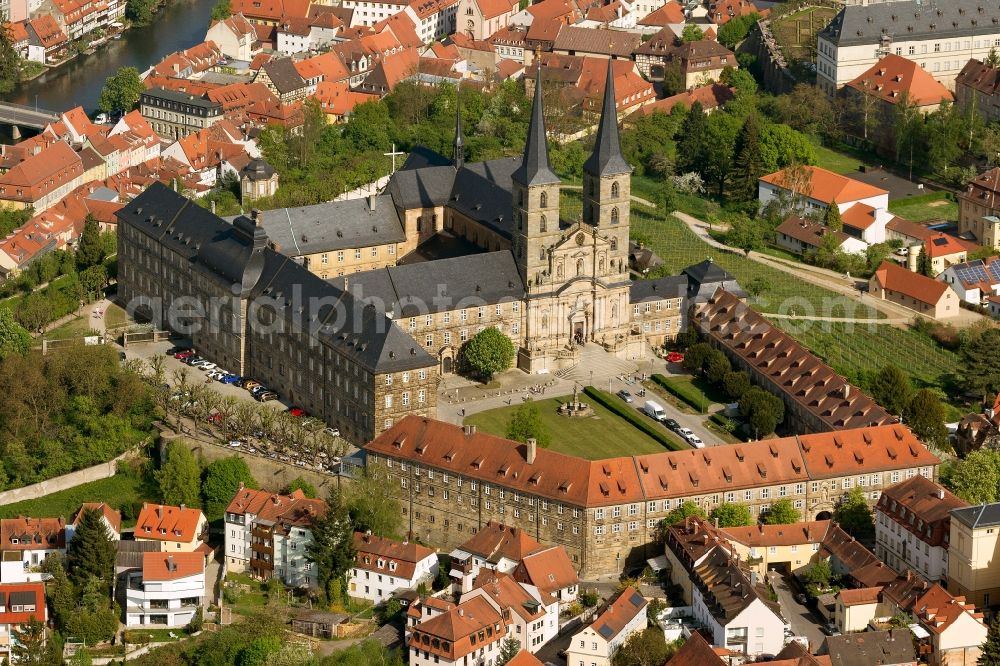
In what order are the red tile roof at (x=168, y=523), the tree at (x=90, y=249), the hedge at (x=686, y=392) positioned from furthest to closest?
the tree at (x=90, y=249)
the hedge at (x=686, y=392)
the red tile roof at (x=168, y=523)

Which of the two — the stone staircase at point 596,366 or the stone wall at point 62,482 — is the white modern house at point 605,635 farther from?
the stone wall at point 62,482

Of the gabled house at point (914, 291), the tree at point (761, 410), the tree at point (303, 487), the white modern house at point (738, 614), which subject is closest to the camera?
the white modern house at point (738, 614)

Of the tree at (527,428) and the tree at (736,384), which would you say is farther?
the tree at (736,384)

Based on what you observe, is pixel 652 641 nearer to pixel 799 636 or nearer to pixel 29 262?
pixel 799 636

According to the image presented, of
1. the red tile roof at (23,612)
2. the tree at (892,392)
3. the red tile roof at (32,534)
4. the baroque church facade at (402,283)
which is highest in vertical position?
the baroque church facade at (402,283)

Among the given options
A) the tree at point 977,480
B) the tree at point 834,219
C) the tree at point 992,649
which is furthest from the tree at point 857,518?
the tree at point 834,219

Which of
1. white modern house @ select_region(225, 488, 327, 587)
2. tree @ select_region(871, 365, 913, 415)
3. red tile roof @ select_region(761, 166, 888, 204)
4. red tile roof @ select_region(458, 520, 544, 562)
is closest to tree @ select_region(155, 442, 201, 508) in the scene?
white modern house @ select_region(225, 488, 327, 587)

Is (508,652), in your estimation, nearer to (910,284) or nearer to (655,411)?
(655,411)
